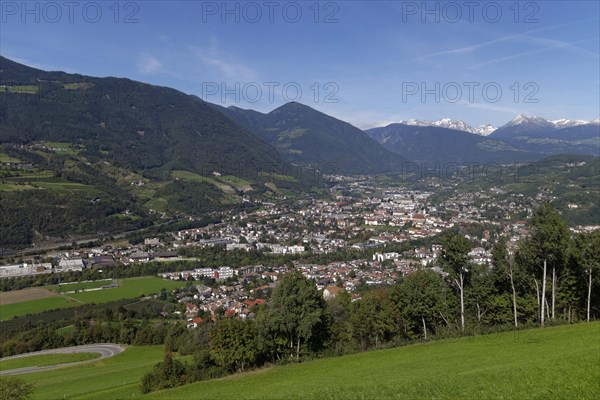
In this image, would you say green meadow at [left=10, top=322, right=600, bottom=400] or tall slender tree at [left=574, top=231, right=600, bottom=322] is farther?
tall slender tree at [left=574, top=231, right=600, bottom=322]

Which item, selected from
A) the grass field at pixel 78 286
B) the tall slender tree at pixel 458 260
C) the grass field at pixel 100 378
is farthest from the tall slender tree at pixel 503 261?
the grass field at pixel 78 286

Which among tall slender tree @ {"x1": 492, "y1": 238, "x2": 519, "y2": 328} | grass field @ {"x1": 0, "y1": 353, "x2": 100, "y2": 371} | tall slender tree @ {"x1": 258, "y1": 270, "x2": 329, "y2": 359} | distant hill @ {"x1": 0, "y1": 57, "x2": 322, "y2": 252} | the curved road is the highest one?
distant hill @ {"x1": 0, "y1": 57, "x2": 322, "y2": 252}

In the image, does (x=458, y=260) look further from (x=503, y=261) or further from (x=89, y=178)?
(x=89, y=178)

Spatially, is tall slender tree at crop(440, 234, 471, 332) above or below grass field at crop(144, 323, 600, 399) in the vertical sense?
above

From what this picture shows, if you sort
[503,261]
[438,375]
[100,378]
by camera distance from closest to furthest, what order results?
1. [438,375]
2. [503,261]
3. [100,378]

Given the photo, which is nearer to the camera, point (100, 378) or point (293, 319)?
point (293, 319)

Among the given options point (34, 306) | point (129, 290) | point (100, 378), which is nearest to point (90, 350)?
point (100, 378)

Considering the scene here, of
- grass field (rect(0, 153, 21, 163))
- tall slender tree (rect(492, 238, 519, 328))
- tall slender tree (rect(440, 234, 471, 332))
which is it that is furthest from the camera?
grass field (rect(0, 153, 21, 163))

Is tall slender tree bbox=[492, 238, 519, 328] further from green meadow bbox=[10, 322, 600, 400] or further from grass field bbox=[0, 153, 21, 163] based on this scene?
grass field bbox=[0, 153, 21, 163]

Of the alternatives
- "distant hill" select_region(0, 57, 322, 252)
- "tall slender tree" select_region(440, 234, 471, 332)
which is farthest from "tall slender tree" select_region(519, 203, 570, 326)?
"distant hill" select_region(0, 57, 322, 252)
